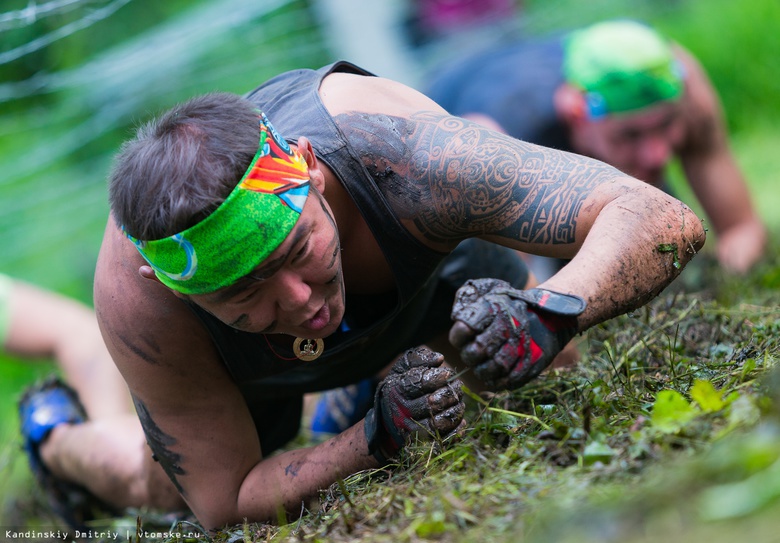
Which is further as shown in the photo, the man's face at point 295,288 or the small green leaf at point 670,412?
the man's face at point 295,288

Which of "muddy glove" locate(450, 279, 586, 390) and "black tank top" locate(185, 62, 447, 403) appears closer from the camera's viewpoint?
"muddy glove" locate(450, 279, 586, 390)

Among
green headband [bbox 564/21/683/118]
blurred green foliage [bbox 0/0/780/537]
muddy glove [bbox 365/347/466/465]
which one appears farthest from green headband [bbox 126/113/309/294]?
blurred green foliage [bbox 0/0/780/537]

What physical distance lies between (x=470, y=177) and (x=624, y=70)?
2830 millimetres

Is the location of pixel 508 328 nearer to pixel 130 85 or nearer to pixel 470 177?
pixel 470 177

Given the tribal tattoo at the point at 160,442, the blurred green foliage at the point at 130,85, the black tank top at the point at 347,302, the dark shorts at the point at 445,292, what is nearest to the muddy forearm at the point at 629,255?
the black tank top at the point at 347,302

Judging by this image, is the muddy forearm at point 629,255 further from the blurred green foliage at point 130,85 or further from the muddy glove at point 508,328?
the blurred green foliage at point 130,85

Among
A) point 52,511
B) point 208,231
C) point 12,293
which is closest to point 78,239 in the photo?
point 12,293

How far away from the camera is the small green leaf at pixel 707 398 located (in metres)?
2.07

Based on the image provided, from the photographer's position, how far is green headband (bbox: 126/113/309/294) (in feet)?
7.34

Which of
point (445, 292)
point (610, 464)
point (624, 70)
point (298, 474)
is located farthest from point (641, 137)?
point (610, 464)

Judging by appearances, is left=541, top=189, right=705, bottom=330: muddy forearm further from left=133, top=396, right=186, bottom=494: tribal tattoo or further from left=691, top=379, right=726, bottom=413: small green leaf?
left=133, top=396, right=186, bottom=494: tribal tattoo

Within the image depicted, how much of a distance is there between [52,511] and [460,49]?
18.0 feet

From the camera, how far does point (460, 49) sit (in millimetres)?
8117

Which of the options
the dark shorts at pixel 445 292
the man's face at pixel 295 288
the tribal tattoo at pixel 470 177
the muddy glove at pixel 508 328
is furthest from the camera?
the dark shorts at pixel 445 292
